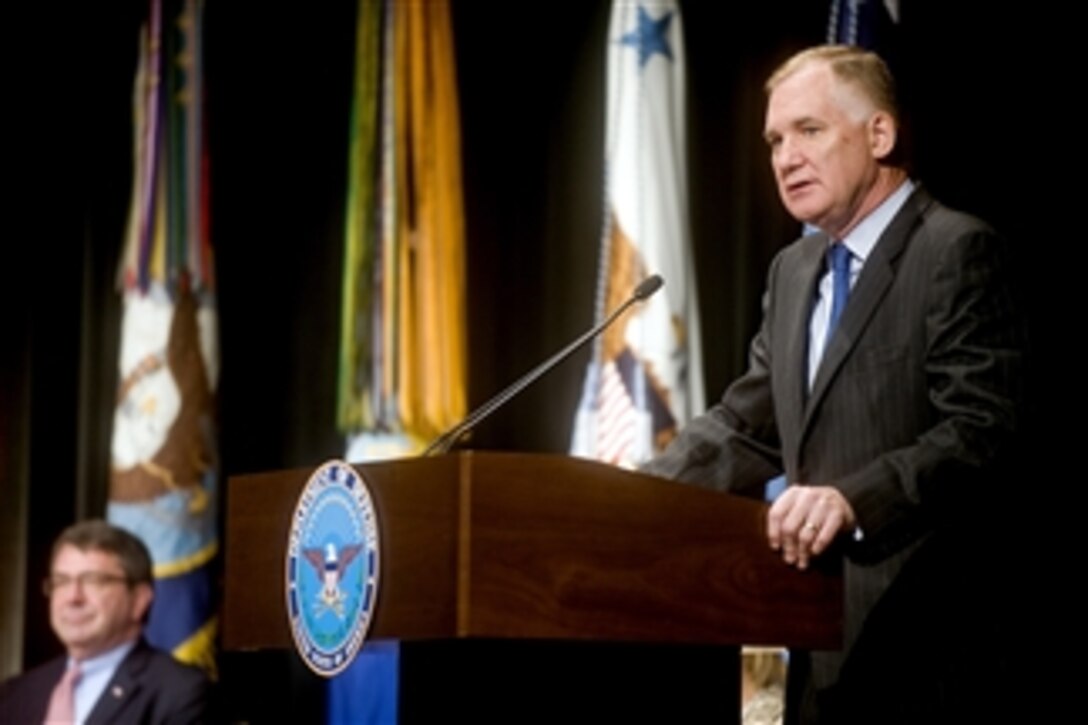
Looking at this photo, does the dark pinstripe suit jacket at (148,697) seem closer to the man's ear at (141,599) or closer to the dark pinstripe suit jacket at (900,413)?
the man's ear at (141,599)

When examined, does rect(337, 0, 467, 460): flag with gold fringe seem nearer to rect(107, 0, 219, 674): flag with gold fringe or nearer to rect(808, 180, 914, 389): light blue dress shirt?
rect(107, 0, 219, 674): flag with gold fringe

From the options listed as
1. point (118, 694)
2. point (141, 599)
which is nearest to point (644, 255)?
point (141, 599)

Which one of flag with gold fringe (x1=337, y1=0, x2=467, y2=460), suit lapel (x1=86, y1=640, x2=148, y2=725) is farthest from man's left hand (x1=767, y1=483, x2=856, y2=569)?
suit lapel (x1=86, y1=640, x2=148, y2=725)

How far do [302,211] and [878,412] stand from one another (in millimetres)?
3048

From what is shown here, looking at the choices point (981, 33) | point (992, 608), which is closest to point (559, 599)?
point (992, 608)

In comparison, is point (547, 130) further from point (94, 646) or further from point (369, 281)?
point (94, 646)

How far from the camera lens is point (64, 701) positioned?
14.5 ft

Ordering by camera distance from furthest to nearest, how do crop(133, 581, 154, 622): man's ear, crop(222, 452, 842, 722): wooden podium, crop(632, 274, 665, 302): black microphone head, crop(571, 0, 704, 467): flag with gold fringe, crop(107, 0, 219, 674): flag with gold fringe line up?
crop(107, 0, 219, 674): flag with gold fringe < crop(133, 581, 154, 622): man's ear < crop(571, 0, 704, 467): flag with gold fringe < crop(632, 274, 665, 302): black microphone head < crop(222, 452, 842, 722): wooden podium

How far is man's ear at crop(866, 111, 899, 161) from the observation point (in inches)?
94.7

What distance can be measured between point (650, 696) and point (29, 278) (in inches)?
136

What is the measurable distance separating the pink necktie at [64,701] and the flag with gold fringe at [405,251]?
942 millimetres

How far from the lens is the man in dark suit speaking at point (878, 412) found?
2.13m

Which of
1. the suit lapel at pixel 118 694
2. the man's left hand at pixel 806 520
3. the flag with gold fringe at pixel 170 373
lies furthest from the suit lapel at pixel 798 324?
the flag with gold fringe at pixel 170 373

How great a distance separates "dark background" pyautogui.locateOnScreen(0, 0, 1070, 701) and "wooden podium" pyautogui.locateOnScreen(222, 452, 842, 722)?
7.15 feet
